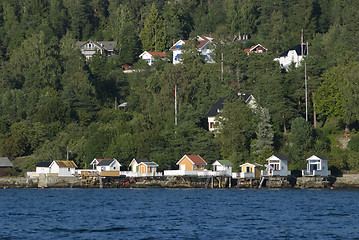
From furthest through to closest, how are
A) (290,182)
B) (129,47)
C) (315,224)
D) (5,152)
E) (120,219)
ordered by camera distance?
(129,47) < (5,152) < (290,182) < (120,219) < (315,224)

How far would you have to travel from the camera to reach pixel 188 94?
109 metres

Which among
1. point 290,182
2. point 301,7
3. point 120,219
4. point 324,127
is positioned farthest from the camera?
point 301,7

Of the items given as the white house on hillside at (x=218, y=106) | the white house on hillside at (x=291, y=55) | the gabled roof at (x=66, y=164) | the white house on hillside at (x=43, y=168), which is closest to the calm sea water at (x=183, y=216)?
the gabled roof at (x=66, y=164)

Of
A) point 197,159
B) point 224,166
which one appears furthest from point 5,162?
point 224,166

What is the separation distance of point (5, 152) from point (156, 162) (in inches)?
1092

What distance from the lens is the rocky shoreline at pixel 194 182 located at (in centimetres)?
8494

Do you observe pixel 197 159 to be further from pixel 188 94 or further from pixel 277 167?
pixel 188 94

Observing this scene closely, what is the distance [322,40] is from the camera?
405 ft

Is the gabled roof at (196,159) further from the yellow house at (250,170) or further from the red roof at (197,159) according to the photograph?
the yellow house at (250,170)

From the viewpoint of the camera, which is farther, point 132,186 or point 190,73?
point 190,73

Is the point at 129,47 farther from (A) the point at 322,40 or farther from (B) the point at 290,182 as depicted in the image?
(B) the point at 290,182

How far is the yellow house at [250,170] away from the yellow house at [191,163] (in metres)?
5.68

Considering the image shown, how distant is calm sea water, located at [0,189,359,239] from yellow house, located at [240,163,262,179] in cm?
1155

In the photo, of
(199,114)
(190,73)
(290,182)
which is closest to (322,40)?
(190,73)
